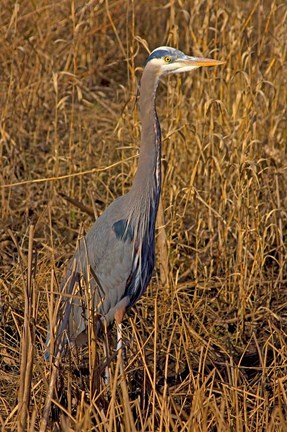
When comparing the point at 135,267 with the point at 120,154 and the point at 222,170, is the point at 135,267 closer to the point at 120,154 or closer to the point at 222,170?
the point at 222,170

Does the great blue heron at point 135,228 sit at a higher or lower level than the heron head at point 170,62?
lower

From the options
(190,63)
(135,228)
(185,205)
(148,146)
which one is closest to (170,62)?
(190,63)

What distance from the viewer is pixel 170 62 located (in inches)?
149

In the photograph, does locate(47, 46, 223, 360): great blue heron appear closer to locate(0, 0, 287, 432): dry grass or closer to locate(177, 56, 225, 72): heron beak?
locate(177, 56, 225, 72): heron beak

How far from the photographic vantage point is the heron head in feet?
12.4

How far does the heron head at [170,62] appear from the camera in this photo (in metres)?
3.77

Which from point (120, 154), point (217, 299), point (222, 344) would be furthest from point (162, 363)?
point (120, 154)

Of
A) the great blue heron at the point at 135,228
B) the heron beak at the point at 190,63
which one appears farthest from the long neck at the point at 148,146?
the heron beak at the point at 190,63

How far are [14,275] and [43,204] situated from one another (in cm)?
97

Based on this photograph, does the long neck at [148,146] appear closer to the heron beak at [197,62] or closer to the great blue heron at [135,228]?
the great blue heron at [135,228]

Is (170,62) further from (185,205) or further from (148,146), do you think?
(185,205)

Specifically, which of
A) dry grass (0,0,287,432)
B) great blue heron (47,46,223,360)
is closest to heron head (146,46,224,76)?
great blue heron (47,46,223,360)

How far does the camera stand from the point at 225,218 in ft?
15.2

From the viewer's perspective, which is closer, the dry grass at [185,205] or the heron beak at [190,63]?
the dry grass at [185,205]
